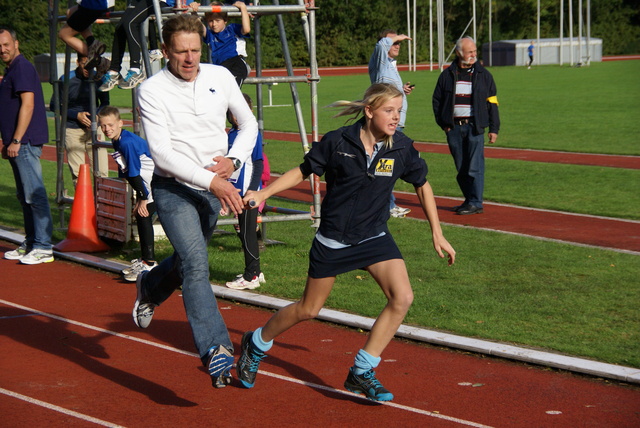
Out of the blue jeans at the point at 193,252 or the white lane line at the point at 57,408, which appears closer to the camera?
the white lane line at the point at 57,408

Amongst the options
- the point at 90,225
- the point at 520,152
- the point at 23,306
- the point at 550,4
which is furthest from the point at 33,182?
the point at 550,4

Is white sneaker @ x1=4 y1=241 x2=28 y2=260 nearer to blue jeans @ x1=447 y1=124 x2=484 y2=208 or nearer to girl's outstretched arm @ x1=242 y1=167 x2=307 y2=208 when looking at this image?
girl's outstretched arm @ x1=242 y1=167 x2=307 y2=208

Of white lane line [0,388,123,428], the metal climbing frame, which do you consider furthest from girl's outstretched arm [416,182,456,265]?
the metal climbing frame

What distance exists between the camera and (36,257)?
997 cm

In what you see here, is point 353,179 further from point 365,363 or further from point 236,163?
point 365,363

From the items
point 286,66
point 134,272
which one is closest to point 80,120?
point 286,66

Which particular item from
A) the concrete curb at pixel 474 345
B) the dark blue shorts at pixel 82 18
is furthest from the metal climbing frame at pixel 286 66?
the concrete curb at pixel 474 345

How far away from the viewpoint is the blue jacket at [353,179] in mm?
5402

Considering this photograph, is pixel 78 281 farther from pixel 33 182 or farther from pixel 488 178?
pixel 488 178

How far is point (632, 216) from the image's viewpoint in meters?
12.1

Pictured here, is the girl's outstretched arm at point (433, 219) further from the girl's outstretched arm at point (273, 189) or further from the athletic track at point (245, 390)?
the athletic track at point (245, 390)

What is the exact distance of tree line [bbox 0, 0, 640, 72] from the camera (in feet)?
214

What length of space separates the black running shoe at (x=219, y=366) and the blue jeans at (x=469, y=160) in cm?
804

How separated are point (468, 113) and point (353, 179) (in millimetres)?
7908
